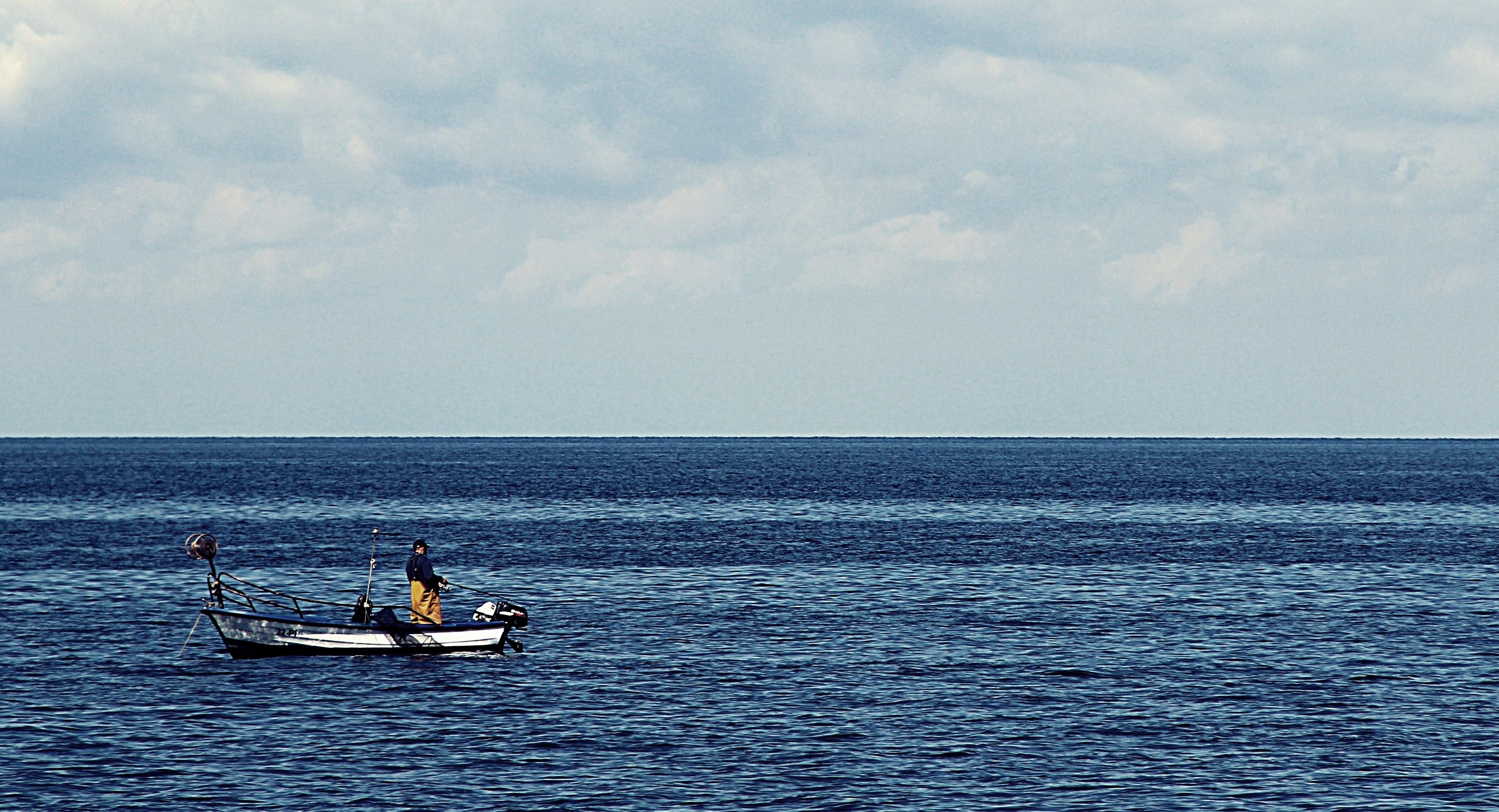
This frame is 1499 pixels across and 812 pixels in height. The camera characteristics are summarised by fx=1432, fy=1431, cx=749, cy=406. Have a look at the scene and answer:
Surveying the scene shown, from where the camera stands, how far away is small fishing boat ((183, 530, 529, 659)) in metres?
39.8

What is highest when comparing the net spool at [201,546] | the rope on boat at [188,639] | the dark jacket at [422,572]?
the net spool at [201,546]

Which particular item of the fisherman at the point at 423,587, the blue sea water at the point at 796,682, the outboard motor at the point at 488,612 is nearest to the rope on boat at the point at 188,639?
the blue sea water at the point at 796,682

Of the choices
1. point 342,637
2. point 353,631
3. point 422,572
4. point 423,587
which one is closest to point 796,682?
point 422,572

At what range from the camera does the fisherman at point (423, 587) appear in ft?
131

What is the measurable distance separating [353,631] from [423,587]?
7.45ft

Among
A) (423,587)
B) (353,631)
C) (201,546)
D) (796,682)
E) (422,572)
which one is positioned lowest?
(796,682)

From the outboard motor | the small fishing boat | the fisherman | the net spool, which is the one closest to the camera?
the net spool

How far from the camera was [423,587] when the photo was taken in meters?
40.6

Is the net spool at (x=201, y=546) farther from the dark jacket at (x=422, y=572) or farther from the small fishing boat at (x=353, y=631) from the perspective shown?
the dark jacket at (x=422, y=572)

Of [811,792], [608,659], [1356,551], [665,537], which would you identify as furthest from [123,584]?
[1356,551]

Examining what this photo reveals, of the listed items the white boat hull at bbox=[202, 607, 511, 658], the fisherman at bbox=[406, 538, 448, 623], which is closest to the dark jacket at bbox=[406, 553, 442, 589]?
the fisherman at bbox=[406, 538, 448, 623]

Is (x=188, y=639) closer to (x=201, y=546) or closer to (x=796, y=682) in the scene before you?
(x=201, y=546)

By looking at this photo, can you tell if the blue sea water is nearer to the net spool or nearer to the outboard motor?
the outboard motor

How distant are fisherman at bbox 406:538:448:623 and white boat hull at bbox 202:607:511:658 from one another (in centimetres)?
45
